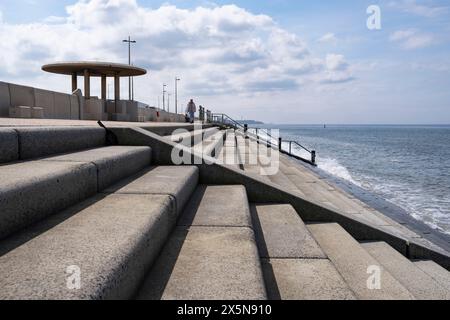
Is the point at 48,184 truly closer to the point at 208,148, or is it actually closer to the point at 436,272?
the point at 436,272

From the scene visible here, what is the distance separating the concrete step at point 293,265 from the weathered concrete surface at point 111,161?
147cm

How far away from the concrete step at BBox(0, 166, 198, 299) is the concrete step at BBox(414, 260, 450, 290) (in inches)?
120

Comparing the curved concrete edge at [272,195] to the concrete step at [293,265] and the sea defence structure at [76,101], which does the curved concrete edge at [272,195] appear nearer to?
the concrete step at [293,265]

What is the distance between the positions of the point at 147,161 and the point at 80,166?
185 centimetres

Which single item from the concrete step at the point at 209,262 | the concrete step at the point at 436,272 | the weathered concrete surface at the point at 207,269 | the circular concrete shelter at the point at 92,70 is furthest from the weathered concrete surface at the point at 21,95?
the concrete step at the point at 436,272

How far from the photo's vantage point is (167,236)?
262 cm

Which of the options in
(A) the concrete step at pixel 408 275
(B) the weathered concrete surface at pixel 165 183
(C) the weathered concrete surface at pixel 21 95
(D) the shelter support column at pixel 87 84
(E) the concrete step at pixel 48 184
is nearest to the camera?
(E) the concrete step at pixel 48 184

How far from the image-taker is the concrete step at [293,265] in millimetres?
2195

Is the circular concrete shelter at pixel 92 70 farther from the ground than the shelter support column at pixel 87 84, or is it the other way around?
the circular concrete shelter at pixel 92 70

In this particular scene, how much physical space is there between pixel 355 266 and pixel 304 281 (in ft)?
3.41

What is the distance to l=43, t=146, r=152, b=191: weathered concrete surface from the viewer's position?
10.2ft

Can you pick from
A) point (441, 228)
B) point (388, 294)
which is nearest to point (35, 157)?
point (388, 294)

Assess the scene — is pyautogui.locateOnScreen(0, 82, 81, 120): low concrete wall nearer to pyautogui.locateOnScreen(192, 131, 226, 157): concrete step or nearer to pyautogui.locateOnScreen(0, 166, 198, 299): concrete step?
pyautogui.locateOnScreen(192, 131, 226, 157): concrete step
